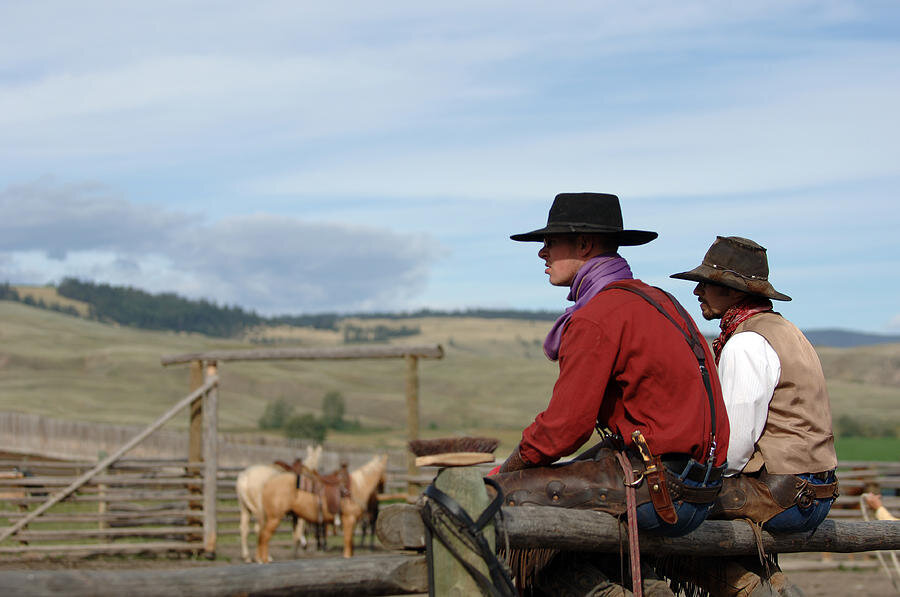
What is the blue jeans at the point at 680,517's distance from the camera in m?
3.48

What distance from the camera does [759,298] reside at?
4.20 meters

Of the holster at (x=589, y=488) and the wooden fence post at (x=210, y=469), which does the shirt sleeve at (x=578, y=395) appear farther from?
the wooden fence post at (x=210, y=469)

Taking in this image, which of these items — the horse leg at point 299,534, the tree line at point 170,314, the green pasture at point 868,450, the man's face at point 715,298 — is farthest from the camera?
the tree line at point 170,314

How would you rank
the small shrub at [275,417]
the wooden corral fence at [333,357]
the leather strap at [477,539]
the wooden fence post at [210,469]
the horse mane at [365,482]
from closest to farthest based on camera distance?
the leather strap at [477,539] < the wooden corral fence at [333,357] < the wooden fence post at [210,469] < the horse mane at [365,482] < the small shrub at [275,417]

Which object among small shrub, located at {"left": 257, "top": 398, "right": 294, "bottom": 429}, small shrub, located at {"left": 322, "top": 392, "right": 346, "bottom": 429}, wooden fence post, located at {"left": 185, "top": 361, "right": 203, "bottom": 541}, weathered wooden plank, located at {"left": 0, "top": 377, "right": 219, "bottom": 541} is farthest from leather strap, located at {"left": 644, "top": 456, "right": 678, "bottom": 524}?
small shrub, located at {"left": 322, "top": 392, "right": 346, "bottom": 429}

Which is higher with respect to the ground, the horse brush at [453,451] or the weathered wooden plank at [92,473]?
the horse brush at [453,451]

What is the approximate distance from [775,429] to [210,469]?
11074 millimetres

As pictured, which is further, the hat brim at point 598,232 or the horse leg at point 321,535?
the horse leg at point 321,535

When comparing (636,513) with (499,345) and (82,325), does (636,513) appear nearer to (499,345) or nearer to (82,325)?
(82,325)

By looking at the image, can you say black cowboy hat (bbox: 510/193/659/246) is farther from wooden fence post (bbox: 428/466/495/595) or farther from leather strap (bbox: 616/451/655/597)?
wooden fence post (bbox: 428/466/495/595)

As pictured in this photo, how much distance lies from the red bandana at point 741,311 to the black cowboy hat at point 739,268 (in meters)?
0.05

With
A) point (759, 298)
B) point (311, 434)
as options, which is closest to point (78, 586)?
point (759, 298)

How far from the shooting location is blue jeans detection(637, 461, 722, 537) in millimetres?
3477

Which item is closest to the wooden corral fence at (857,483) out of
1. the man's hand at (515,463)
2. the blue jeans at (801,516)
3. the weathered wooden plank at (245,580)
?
the blue jeans at (801,516)
